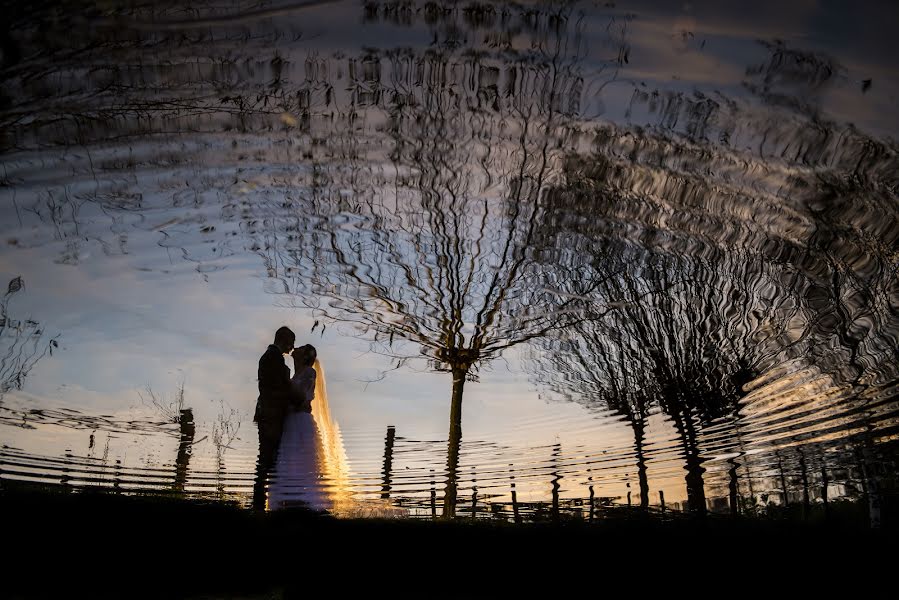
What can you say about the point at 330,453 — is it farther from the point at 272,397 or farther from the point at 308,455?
the point at 272,397

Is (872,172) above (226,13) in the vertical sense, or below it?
below

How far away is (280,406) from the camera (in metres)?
1.46

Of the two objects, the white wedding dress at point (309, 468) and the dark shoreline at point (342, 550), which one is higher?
the white wedding dress at point (309, 468)

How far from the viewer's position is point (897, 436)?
101cm

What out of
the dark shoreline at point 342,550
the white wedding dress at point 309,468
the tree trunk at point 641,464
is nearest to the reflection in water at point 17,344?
the white wedding dress at point 309,468

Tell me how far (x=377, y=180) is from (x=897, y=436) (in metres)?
1.23

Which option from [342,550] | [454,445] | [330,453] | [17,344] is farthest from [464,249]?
[17,344]

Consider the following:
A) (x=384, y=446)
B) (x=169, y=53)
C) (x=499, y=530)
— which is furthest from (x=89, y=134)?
(x=499, y=530)

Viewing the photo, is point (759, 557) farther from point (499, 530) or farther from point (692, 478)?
point (692, 478)

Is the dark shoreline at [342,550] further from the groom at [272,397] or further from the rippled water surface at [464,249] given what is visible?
the groom at [272,397]

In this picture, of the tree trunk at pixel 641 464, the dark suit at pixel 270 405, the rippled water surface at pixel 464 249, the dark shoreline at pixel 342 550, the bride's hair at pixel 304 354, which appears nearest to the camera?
the dark shoreline at pixel 342 550

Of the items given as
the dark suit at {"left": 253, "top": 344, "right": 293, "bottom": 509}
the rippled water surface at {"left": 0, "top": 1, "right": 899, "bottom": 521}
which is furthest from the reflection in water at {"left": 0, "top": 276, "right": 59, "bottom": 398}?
the dark suit at {"left": 253, "top": 344, "right": 293, "bottom": 509}

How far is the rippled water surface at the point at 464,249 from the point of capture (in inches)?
40.3

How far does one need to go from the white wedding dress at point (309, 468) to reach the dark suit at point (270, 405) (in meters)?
0.02
